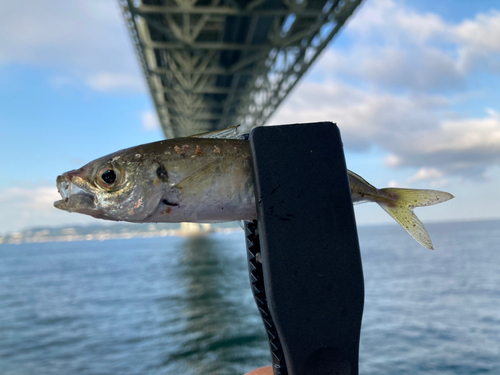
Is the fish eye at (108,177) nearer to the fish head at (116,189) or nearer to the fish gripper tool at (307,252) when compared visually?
the fish head at (116,189)

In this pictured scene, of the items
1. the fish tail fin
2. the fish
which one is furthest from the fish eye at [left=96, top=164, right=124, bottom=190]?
the fish tail fin

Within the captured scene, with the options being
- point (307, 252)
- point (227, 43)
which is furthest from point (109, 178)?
point (227, 43)

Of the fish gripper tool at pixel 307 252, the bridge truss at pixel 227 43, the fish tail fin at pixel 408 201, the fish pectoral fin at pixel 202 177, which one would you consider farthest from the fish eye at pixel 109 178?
the bridge truss at pixel 227 43

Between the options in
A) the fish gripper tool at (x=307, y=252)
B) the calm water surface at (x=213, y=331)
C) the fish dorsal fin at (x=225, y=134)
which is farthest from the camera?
the calm water surface at (x=213, y=331)

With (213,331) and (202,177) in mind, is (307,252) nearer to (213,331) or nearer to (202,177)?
(202,177)

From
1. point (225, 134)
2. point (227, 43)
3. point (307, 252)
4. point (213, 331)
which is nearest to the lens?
point (307, 252)

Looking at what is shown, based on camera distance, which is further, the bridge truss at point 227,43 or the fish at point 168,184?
the bridge truss at point 227,43

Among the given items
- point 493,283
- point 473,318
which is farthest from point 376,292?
point 493,283
